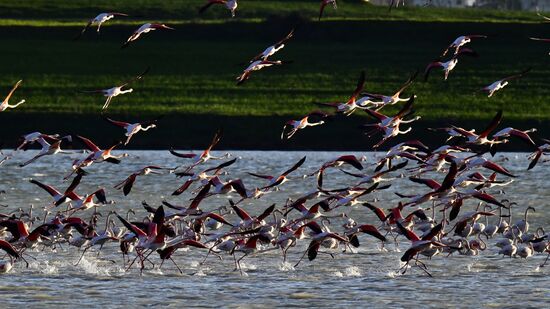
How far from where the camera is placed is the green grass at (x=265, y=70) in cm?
5109

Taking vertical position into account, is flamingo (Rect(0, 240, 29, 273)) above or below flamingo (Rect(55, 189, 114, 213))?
below

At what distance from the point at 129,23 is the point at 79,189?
3861cm

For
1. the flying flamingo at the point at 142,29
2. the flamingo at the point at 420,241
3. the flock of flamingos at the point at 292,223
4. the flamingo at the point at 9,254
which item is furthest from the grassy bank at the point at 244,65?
the flamingo at the point at 420,241

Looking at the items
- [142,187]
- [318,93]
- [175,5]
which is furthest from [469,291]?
[175,5]

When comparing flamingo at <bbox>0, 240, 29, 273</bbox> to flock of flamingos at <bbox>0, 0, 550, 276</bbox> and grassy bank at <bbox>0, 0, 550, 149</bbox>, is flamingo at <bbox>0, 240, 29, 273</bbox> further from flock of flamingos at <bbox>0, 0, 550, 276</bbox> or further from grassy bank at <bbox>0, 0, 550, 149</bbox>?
grassy bank at <bbox>0, 0, 550, 149</bbox>

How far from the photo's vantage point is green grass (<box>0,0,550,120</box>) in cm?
5109

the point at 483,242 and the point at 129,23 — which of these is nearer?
the point at 483,242

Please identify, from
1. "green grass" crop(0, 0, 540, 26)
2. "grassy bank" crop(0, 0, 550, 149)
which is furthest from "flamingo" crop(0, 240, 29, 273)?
"green grass" crop(0, 0, 540, 26)

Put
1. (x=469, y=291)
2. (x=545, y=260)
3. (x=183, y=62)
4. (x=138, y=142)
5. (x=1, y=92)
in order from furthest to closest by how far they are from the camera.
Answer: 1. (x=183, y=62)
2. (x=1, y=92)
3. (x=138, y=142)
4. (x=545, y=260)
5. (x=469, y=291)

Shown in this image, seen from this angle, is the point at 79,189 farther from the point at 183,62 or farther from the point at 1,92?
the point at 183,62

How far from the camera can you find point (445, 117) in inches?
1933

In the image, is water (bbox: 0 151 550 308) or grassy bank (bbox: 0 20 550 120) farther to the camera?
grassy bank (bbox: 0 20 550 120)

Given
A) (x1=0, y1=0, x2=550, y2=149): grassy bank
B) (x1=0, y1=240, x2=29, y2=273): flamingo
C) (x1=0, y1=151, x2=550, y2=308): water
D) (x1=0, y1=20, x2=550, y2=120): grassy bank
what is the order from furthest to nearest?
(x1=0, y1=20, x2=550, y2=120): grassy bank < (x1=0, y1=0, x2=550, y2=149): grassy bank < (x1=0, y1=240, x2=29, y2=273): flamingo < (x1=0, y1=151, x2=550, y2=308): water

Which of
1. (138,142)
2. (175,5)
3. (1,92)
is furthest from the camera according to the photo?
(175,5)
